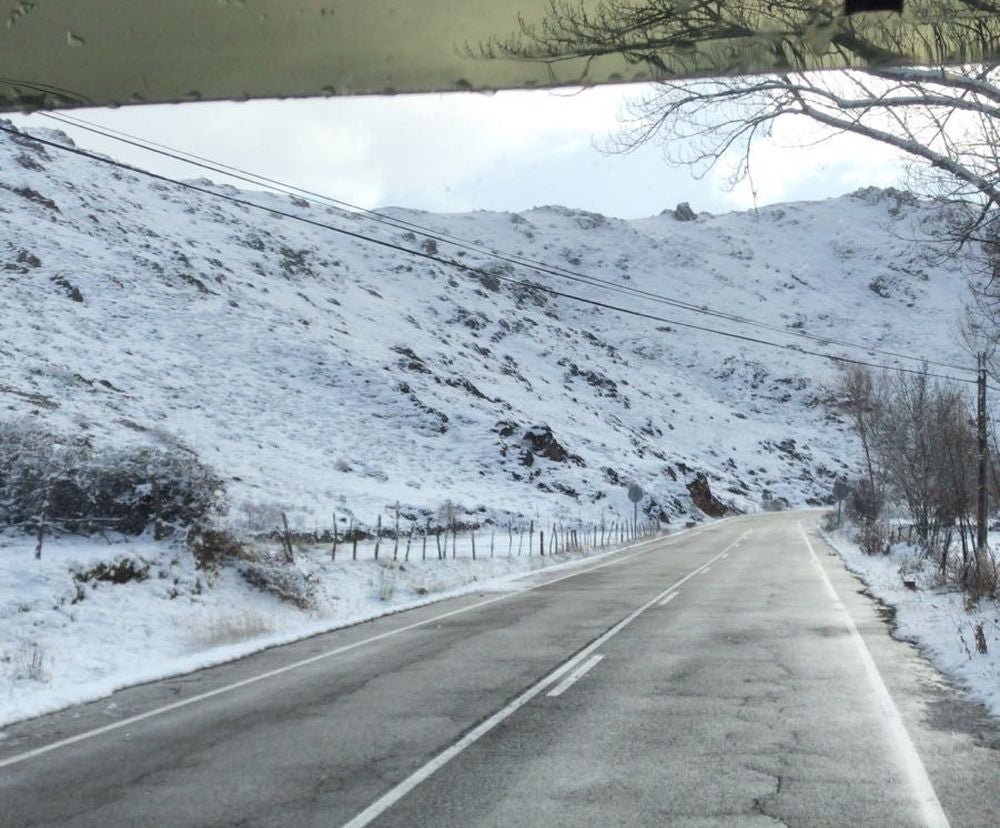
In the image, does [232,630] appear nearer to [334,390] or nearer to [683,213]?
[334,390]

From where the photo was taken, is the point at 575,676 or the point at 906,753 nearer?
the point at 906,753

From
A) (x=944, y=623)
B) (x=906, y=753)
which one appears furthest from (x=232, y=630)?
(x=944, y=623)

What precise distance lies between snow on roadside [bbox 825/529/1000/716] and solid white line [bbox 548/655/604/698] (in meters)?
3.67

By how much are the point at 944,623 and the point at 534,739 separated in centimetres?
809

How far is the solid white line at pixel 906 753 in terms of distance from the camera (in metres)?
4.80

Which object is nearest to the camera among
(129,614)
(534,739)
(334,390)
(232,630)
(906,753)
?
(906,753)

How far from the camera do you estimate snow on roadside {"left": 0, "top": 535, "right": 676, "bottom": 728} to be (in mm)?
9375

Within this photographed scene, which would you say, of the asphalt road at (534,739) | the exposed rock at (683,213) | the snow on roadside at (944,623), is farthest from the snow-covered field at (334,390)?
the exposed rock at (683,213)

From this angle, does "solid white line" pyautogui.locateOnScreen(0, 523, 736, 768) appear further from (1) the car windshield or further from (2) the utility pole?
(2) the utility pole

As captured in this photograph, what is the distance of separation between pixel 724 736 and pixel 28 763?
5.09m

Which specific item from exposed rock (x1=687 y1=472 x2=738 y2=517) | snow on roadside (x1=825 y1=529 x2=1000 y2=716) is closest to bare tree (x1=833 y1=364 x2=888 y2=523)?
snow on roadside (x1=825 y1=529 x2=1000 y2=716)

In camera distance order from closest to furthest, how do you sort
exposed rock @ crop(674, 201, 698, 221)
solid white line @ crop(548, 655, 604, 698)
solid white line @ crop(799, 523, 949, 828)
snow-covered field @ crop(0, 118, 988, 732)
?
solid white line @ crop(799, 523, 949, 828), solid white line @ crop(548, 655, 604, 698), snow-covered field @ crop(0, 118, 988, 732), exposed rock @ crop(674, 201, 698, 221)

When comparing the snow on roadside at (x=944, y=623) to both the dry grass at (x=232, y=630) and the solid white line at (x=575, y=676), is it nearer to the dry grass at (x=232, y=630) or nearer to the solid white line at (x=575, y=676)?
the solid white line at (x=575, y=676)

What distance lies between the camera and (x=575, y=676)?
8953 mm
